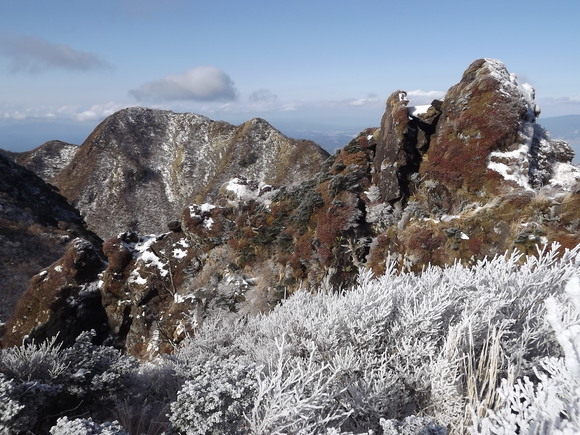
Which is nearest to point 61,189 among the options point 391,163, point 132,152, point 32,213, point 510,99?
point 132,152

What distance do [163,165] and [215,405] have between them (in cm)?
7304

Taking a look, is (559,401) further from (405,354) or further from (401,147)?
(401,147)

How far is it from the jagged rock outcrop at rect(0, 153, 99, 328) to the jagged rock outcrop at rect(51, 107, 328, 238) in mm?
11330

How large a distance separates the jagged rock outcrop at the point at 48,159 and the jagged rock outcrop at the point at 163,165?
→ 24.4ft

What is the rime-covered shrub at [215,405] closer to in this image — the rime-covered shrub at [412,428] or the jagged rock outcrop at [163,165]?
the rime-covered shrub at [412,428]

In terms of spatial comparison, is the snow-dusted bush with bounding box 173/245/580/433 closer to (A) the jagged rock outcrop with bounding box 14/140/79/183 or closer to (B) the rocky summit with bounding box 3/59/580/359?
(B) the rocky summit with bounding box 3/59/580/359

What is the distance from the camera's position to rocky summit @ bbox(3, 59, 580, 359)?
16000 millimetres

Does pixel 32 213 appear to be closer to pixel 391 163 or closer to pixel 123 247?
pixel 123 247

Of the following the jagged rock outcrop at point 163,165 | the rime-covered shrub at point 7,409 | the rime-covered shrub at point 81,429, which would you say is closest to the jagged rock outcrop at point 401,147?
the rime-covered shrub at point 81,429

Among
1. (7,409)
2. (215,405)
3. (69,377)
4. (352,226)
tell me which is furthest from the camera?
(352,226)

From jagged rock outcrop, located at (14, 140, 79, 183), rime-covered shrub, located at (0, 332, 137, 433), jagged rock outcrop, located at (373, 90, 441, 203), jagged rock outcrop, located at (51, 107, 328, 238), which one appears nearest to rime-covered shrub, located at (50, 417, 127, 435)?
rime-covered shrub, located at (0, 332, 137, 433)

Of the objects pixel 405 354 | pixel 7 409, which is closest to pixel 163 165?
pixel 7 409

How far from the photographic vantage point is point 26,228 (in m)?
39.9

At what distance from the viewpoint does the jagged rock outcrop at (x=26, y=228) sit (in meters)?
32.1
